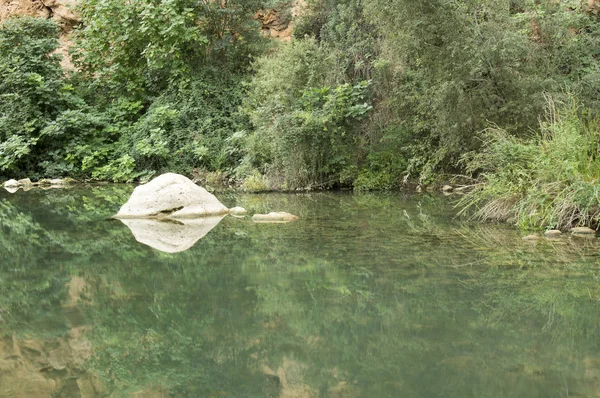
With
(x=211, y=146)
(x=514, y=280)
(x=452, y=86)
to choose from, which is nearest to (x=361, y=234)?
(x=514, y=280)

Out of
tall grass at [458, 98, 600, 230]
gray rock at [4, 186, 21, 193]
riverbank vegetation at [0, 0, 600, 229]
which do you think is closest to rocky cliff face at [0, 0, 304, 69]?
riverbank vegetation at [0, 0, 600, 229]

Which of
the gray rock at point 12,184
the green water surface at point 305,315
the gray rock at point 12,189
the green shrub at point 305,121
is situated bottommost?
the green water surface at point 305,315

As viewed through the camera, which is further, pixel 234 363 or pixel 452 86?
pixel 452 86

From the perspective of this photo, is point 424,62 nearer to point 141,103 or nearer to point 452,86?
point 452,86

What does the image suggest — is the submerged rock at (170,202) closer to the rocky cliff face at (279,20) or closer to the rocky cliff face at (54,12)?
the rocky cliff face at (279,20)

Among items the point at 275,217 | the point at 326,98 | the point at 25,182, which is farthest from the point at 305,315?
the point at 25,182

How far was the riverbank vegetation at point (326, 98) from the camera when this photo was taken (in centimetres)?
1018

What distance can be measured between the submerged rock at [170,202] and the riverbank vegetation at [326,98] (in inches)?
173

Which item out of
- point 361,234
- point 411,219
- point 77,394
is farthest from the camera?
point 411,219

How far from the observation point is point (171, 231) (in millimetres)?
8766

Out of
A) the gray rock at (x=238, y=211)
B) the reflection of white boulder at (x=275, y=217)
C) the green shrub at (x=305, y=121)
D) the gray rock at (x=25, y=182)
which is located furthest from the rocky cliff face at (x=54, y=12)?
the reflection of white boulder at (x=275, y=217)

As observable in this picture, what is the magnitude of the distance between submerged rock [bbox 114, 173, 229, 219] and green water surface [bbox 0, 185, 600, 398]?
2.16 metres

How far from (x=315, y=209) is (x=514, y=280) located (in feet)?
19.2

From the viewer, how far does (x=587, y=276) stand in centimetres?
547
